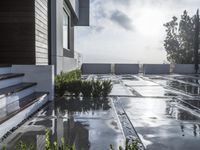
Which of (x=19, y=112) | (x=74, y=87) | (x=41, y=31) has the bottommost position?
(x=19, y=112)

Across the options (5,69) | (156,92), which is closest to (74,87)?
(5,69)

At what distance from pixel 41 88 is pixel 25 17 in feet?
7.20

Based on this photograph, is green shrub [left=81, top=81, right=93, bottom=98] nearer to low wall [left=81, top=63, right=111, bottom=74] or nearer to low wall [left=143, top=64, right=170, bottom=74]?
low wall [left=81, top=63, right=111, bottom=74]

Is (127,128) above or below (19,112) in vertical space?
below

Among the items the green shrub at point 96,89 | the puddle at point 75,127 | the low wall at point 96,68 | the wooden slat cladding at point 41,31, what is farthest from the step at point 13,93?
the low wall at point 96,68

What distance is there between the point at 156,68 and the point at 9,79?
24.4 m

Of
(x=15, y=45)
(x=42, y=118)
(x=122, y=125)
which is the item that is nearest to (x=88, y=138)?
(x=122, y=125)

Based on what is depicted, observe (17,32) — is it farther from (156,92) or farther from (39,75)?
(156,92)

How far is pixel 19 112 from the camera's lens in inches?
213

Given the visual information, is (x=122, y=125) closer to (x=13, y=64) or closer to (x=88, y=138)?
(x=88, y=138)

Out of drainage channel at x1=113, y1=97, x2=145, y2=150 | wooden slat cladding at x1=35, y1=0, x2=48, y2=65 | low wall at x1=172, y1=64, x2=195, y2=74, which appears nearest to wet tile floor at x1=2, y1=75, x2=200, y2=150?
drainage channel at x1=113, y1=97, x2=145, y2=150

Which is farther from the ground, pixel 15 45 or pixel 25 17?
pixel 25 17

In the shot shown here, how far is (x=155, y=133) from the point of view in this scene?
16.3 ft

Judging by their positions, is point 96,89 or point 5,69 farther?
point 96,89
